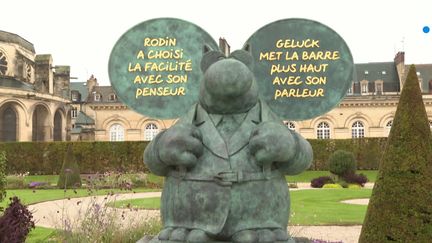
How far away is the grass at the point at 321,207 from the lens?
1085 cm

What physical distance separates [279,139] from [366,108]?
1510 inches

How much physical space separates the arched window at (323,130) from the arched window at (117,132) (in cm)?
1573

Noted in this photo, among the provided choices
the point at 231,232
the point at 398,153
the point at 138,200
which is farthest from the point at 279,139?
the point at 138,200

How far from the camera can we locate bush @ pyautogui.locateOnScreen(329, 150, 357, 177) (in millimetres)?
21984

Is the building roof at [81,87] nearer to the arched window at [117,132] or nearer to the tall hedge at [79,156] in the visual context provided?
the arched window at [117,132]

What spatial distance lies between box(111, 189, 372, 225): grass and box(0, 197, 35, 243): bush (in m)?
3.40

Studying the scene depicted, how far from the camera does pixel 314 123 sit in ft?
128

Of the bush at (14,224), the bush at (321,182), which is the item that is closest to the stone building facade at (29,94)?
the bush at (321,182)

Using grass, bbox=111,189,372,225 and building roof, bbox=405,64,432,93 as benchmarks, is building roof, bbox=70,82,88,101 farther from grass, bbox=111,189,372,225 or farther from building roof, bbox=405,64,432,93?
grass, bbox=111,189,372,225

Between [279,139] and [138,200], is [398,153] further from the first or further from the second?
[138,200]

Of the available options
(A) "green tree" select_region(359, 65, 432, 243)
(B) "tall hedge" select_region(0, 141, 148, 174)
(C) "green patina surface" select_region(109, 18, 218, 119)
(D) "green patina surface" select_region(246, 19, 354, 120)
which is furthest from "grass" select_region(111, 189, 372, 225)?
Answer: (B) "tall hedge" select_region(0, 141, 148, 174)

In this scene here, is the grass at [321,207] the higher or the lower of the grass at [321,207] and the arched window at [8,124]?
the lower

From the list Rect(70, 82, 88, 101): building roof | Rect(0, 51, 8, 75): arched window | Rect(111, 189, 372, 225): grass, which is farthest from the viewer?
Rect(70, 82, 88, 101): building roof

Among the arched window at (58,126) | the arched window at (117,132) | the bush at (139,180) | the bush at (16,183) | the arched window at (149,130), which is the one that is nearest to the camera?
the bush at (16,183)
